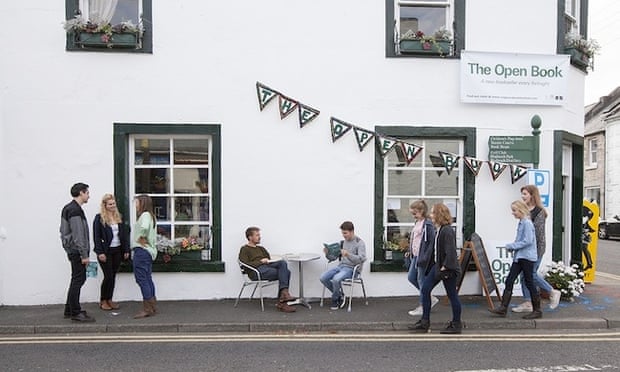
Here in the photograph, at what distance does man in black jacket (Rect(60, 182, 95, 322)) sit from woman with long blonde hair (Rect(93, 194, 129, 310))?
16.9 inches

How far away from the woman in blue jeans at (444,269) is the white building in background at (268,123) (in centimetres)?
181

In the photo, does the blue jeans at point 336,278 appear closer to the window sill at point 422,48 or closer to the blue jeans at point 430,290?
the blue jeans at point 430,290

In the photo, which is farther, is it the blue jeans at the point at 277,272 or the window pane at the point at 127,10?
the window pane at the point at 127,10

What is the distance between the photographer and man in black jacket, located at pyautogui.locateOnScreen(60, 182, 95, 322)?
7090 millimetres

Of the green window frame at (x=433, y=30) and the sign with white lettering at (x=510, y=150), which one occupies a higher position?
the green window frame at (x=433, y=30)

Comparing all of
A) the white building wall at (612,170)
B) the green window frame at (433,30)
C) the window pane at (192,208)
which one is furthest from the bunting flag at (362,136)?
the white building wall at (612,170)

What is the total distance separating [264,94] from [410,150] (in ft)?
8.37

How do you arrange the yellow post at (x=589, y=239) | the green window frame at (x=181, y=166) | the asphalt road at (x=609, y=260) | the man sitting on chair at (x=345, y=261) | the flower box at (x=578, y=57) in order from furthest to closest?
the asphalt road at (x=609, y=260), the yellow post at (x=589, y=239), the flower box at (x=578, y=57), the green window frame at (x=181, y=166), the man sitting on chair at (x=345, y=261)

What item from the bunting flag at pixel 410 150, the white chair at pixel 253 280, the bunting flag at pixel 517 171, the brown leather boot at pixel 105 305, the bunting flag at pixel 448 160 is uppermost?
the bunting flag at pixel 410 150

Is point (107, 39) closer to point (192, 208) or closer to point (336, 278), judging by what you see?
point (192, 208)

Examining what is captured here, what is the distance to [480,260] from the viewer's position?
8000mm

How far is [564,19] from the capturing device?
918 centimetres

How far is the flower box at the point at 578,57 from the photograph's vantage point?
909 cm

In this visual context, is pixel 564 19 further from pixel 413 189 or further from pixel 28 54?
pixel 28 54
